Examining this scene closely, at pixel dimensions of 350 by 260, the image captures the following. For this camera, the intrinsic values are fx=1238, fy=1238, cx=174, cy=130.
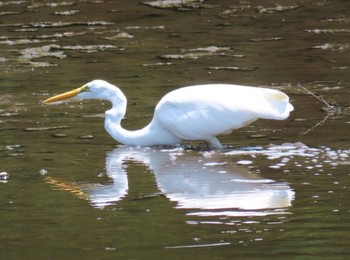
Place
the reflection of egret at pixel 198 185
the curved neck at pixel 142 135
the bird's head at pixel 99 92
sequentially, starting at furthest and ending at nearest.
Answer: the bird's head at pixel 99 92 → the curved neck at pixel 142 135 → the reflection of egret at pixel 198 185

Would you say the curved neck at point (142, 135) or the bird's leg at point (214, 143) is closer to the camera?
the bird's leg at point (214, 143)

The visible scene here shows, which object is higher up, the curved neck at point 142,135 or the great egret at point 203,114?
the great egret at point 203,114

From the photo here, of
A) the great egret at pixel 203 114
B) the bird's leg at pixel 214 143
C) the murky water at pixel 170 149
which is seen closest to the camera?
the murky water at pixel 170 149

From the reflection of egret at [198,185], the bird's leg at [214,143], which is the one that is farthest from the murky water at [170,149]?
the bird's leg at [214,143]

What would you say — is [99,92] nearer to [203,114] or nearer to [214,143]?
[203,114]

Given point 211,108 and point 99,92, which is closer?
point 211,108

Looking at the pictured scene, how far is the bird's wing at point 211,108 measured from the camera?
36.2ft

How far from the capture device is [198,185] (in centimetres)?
965

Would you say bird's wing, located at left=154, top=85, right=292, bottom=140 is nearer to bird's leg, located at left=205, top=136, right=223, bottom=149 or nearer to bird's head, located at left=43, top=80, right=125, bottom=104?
bird's leg, located at left=205, top=136, right=223, bottom=149

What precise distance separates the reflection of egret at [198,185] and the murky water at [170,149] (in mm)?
17

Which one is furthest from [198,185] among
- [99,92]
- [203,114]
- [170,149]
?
[99,92]

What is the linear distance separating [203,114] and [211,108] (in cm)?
9

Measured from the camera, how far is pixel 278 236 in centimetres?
783

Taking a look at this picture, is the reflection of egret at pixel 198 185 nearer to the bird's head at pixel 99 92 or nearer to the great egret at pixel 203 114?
the great egret at pixel 203 114
